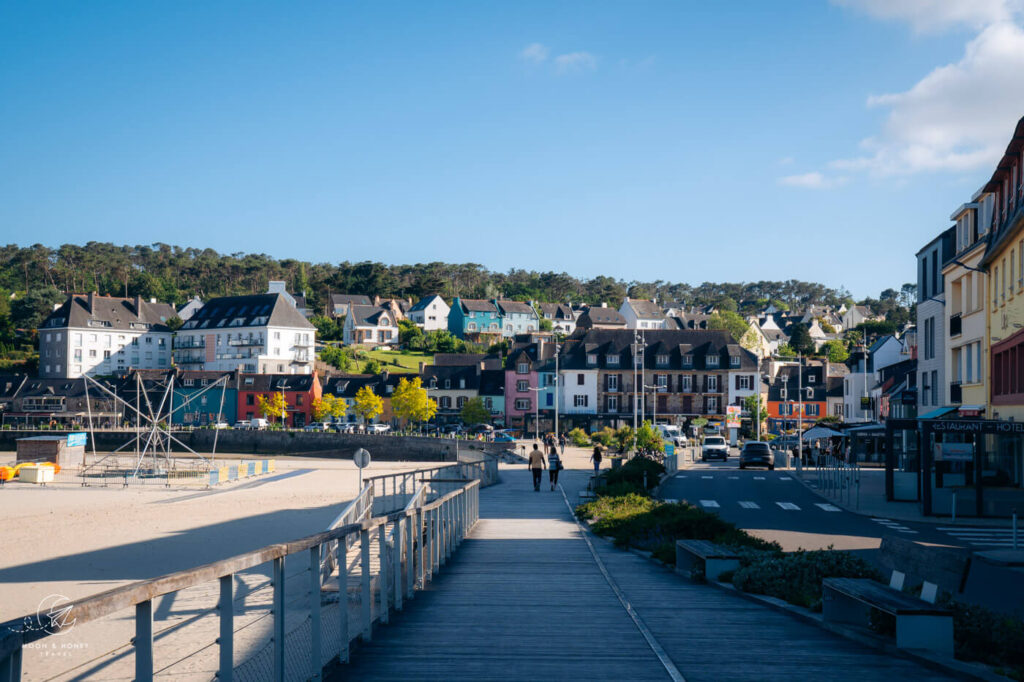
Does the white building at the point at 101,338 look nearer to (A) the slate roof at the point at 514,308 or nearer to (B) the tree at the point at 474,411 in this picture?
(B) the tree at the point at 474,411

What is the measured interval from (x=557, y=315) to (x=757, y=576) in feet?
554

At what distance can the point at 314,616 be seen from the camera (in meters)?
6.33

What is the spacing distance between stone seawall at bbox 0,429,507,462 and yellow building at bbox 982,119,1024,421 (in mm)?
49760

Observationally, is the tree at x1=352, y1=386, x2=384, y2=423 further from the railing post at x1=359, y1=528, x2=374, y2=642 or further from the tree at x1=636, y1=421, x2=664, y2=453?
the railing post at x1=359, y1=528, x2=374, y2=642

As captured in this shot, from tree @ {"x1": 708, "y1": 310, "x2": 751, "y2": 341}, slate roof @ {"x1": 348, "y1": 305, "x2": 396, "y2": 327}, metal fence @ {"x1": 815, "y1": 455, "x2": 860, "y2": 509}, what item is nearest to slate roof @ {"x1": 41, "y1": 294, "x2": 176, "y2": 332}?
slate roof @ {"x1": 348, "y1": 305, "x2": 396, "y2": 327}

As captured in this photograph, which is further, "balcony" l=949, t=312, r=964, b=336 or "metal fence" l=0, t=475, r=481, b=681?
"balcony" l=949, t=312, r=964, b=336

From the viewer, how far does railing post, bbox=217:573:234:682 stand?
15.7 feet

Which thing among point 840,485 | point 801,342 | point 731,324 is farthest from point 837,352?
point 840,485

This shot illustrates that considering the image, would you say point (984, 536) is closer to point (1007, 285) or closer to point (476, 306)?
point (1007, 285)

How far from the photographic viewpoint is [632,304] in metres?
158

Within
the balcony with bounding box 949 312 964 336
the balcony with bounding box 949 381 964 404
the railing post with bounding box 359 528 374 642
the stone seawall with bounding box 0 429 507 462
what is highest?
the balcony with bounding box 949 312 964 336

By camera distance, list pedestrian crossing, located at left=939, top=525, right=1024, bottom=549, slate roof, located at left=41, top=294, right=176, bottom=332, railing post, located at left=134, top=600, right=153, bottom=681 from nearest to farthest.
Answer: railing post, located at left=134, top=600, right=153, bottom=681
pedestrian crossing, located at left=939, top=525, right=1024, bottom=549
slate roof, located at left=41, top=294, right=176, bottom=332

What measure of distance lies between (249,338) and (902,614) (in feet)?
399

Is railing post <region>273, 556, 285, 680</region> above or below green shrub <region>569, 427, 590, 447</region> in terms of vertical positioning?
above
